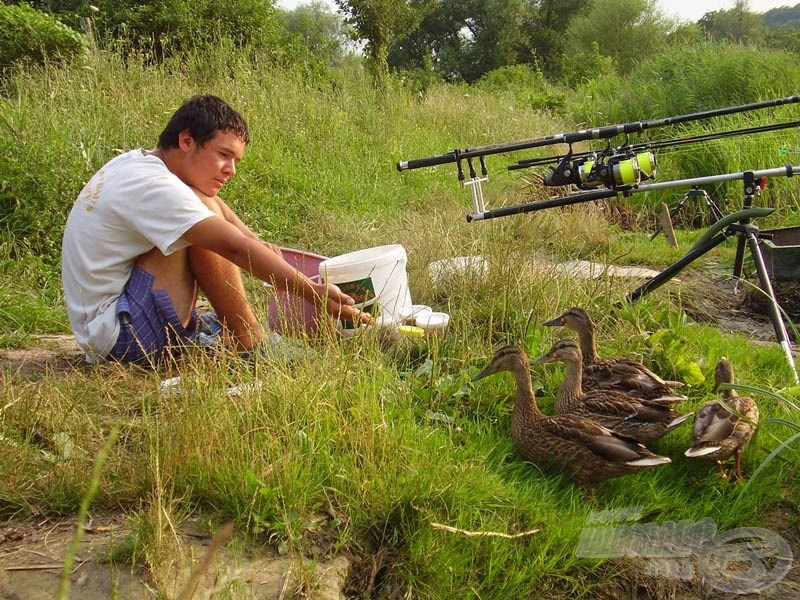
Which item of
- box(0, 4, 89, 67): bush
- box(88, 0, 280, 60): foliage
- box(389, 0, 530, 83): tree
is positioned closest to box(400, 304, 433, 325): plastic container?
box(0, 4, 89, 67): bush

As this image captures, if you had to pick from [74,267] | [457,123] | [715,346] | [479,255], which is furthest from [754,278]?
[457,123]

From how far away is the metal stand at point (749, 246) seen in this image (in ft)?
13.4

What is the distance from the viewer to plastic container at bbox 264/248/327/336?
3812 millimetres

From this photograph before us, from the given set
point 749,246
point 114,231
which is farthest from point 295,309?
point 749,246

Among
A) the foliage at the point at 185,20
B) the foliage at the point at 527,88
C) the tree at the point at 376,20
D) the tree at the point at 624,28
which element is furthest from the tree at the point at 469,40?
the foliage at the point at 185,20

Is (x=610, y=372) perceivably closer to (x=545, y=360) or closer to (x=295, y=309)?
(x=545, y=360)

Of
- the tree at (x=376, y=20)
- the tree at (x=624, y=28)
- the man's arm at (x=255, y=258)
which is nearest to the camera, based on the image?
the man's arm at (x=255, y=258)

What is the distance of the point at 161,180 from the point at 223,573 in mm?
2158

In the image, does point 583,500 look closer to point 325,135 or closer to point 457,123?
point 325,135

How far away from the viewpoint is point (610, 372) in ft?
13.2

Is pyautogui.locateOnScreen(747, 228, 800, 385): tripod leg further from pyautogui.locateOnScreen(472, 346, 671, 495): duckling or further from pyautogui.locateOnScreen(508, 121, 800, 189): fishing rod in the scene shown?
pyautogui.locateOnScreen(472, 346, 671, 495): duckling

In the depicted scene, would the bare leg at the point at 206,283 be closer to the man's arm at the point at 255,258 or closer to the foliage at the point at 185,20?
the man's arm at the point at 255,258

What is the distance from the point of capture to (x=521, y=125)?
13.4m

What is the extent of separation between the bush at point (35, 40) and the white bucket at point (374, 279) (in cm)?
737
